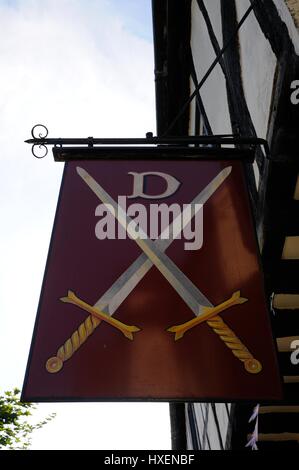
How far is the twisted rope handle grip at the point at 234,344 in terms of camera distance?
211 centimetres

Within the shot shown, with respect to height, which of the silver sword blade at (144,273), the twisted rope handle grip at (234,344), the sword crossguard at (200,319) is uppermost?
the silver sword blade at (144,273)

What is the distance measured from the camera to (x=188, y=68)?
5.44m

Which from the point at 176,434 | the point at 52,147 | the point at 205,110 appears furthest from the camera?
the point at 176,434

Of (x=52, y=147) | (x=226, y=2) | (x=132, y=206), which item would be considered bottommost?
(x=132, y=206)

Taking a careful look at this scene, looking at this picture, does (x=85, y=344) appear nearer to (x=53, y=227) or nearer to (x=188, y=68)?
(x=53, y=227)

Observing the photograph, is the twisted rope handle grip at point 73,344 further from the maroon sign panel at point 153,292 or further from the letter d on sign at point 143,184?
the letter d on sign at point 143,184

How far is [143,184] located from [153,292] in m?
0.61

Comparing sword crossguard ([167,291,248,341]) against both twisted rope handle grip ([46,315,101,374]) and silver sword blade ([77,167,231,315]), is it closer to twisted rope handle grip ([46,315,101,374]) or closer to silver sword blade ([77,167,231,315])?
silver sword blade ([77,167,231,315])

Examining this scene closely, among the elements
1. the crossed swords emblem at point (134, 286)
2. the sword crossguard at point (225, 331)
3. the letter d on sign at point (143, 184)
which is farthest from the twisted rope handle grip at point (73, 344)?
the letter d on sign at point (143, 184)

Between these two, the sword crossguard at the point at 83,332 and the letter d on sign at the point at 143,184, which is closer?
the sword crossguard at the point at 83,332

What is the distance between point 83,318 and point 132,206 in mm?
621

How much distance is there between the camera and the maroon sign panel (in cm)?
209

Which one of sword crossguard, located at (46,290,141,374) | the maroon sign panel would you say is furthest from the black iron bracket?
sword crossguard, located at (46,290,141,374)
